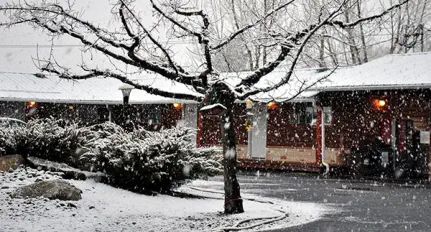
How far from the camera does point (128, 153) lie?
10711 mm

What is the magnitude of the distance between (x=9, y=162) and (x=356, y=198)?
326 inches

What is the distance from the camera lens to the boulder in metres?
10.8

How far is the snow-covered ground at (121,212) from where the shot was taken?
803 centimetres

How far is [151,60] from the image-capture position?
1031 cm

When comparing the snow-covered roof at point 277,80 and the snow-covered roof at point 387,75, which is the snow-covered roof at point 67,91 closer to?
the snow-covered roof at point 277,80

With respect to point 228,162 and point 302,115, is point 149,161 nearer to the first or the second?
point 228,162

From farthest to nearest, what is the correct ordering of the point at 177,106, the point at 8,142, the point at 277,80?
the point at 177,106 → the point at 277,80 → the point at 8,142

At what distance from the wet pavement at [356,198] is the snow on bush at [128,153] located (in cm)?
298

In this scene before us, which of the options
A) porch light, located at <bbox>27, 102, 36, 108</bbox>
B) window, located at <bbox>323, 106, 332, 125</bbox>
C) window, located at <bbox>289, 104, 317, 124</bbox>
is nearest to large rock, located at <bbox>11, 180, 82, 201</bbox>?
window, located at <bbox>323, 106, 332, 125</bbox>

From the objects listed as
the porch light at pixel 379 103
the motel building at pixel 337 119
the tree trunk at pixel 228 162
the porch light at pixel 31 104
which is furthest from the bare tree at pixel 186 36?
the porch light at pixel 31 104

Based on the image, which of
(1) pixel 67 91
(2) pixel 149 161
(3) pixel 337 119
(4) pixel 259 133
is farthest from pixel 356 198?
(1) pixel 67 91

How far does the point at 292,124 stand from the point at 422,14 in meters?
15.0

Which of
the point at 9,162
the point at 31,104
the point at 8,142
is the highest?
the point at 31,104

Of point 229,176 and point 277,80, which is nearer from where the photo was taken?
point 229,176
